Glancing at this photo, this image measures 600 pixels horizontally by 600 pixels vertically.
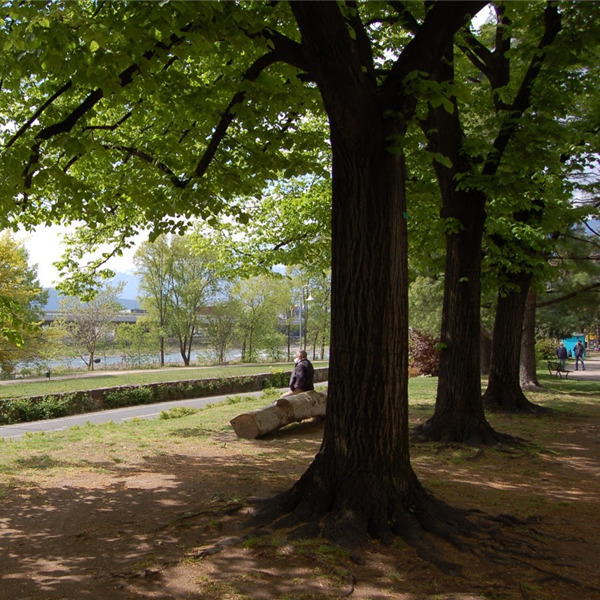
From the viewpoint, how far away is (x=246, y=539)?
4746 millimetres

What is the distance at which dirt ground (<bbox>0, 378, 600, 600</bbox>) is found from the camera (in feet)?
13.0

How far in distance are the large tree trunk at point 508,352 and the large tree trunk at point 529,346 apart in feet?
17.9

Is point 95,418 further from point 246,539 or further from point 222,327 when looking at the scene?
point 222,327

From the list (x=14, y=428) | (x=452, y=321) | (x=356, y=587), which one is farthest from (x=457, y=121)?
(x=14, y=428)

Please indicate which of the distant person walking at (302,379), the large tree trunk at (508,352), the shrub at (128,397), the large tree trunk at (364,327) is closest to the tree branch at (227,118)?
the large tree trunk at (364,327)

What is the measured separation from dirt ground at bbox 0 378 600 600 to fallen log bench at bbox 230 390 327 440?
177 cm

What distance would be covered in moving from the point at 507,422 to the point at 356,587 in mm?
8916

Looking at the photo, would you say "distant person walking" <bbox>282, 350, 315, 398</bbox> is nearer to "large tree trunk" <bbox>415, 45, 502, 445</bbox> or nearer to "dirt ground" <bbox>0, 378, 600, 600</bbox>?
"large tree trunk" <bbox>415, 45, 502, 445</bbox>

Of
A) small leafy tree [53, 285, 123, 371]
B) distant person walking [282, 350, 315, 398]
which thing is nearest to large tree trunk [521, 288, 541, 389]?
distant person walking [282, 350, 315, 398]

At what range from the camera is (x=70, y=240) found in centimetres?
1352

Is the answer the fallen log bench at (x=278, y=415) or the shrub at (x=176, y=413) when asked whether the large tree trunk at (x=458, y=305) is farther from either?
the shrub at (x=176, y=413)

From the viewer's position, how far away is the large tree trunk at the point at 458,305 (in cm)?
945

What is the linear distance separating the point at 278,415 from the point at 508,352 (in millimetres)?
5788

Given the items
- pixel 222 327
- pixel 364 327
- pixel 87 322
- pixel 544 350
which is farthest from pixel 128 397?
pixel 222 327
